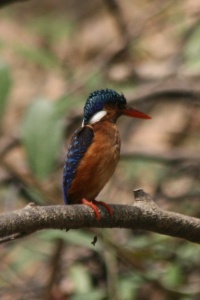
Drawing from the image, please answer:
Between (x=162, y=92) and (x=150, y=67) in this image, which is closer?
(x=162, y=92)

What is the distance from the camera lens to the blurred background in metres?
4.19

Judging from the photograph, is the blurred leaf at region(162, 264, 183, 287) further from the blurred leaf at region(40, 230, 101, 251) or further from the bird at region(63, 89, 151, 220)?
the bird at region(63, 89, 151, 220)

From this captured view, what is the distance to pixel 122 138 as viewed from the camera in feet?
20.9

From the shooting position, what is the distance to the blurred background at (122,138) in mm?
4188

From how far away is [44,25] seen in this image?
9.44m

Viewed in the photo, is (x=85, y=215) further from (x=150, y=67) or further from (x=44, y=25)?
(x=44, y=25)

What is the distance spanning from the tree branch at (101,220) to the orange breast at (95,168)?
0.47 feet

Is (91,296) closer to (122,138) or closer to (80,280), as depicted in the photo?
(80,280)

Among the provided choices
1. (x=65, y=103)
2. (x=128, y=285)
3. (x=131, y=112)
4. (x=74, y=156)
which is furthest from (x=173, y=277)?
(x=74, y=156)

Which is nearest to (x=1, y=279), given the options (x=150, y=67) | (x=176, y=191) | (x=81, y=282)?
(x=81, y=282)

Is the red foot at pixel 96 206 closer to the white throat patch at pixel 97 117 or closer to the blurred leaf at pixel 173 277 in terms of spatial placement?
the white throat patch at pixel 97 117

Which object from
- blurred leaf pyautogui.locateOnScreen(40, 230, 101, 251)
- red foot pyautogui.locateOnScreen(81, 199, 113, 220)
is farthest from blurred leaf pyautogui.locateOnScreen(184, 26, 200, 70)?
red foot pyautogui.locateOnScreen(81, 199, 113, 220)

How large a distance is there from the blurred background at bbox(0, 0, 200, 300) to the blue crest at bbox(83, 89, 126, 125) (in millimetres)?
809

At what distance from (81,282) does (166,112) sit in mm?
4004
